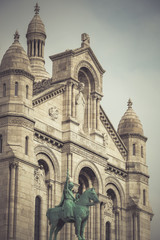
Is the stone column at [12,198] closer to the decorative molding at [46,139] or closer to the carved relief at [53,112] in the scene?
the decorative molding at [46,139]

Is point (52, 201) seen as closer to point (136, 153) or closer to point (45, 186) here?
point (45, 186)

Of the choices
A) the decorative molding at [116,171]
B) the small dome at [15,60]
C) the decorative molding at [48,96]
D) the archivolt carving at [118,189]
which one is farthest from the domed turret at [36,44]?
the small dome at [15,60]

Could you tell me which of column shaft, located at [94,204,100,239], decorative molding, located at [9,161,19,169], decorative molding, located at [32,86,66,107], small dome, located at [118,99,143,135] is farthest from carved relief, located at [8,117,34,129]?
small dome, located at [118,99,143,135]

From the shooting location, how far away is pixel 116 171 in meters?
77.6

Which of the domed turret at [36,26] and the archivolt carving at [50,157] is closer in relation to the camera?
the archivolt carving at [50,157]

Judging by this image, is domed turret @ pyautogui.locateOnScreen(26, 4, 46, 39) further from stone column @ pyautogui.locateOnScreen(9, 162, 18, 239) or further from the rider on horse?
the rider on horse

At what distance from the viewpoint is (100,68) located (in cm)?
7794

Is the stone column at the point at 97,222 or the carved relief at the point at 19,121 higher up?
the carved relief at the point at 19,121

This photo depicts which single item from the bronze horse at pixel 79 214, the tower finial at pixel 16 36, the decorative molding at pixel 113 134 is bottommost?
the bronze horse at pixel 79 214

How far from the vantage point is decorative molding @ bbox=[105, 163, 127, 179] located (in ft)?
252

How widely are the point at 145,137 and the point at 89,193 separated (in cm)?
2453

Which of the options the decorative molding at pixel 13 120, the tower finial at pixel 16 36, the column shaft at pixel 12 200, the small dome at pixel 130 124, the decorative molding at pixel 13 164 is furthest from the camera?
the small dome at pixel 130 124

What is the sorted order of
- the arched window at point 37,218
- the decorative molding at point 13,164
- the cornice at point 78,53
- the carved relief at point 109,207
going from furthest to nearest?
the carved relief at point 109,207
the cornice at point 78,53
the arched window at point 37,218
the decorative molding at point 13,164

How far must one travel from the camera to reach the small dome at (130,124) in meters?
80.1
